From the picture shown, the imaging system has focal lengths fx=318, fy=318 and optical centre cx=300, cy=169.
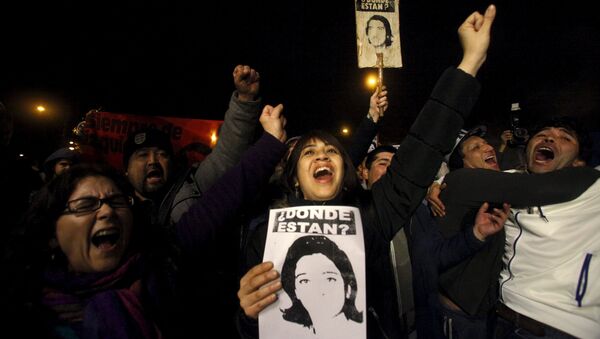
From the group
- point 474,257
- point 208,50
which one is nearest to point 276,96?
point 208,50

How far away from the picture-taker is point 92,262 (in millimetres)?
1338

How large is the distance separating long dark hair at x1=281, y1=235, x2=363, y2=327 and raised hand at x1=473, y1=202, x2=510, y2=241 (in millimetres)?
1180

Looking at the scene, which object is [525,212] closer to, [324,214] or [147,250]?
[324,214]

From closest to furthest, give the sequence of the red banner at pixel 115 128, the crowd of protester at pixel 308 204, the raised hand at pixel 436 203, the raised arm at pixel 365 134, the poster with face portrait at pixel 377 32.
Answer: the crowd of protester at pixel 308 204, the raised hand at pixel 436 203, the raised arm at pixel 365 134, the poster with face portrait at pixel 377 32, the red banner at pixel 115 128

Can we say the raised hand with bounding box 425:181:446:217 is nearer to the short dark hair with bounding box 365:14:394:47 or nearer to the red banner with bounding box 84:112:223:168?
the short dark hair with bounding box 365:14:394:47

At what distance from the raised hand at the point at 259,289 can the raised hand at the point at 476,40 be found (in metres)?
1.33

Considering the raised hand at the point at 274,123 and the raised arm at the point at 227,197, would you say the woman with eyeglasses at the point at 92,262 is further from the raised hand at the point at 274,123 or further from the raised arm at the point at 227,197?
the raised hand at the point at 274,123

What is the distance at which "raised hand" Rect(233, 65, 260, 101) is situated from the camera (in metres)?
2.01

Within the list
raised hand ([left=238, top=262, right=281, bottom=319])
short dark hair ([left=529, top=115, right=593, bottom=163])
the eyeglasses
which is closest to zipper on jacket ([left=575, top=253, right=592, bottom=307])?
short dark hair ([left=529, top=115, right=593, bottom=163])

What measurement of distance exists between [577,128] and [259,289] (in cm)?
281

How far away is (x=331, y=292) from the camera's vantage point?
143 centimetres

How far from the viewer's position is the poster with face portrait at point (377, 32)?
372 centimetres

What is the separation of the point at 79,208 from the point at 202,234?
0.54m

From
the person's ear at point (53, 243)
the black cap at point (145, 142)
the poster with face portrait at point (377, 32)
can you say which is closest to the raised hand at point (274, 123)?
the person's ear at point (53, 243)
